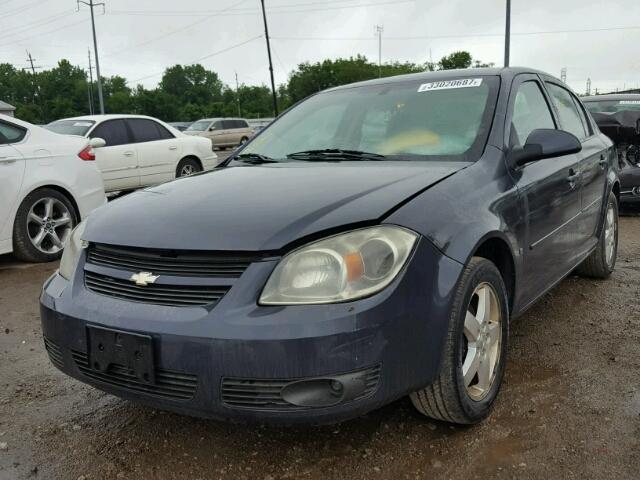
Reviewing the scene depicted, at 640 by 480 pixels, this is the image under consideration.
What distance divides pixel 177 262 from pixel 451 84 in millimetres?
1843

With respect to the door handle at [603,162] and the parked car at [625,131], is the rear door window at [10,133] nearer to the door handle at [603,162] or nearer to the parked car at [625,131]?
the door handle at [603,162]

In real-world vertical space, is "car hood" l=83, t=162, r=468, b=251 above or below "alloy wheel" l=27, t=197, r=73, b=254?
above

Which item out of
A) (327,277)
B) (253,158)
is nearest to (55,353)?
(327,277)

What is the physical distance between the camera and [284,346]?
1.85 metres

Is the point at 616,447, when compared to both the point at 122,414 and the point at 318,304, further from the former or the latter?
the point at 122,414

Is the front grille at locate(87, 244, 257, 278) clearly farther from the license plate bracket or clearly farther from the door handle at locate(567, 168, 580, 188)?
the door handle at locate(567, 168, 580, 188)

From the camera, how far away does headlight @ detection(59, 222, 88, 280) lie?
8.09 feet

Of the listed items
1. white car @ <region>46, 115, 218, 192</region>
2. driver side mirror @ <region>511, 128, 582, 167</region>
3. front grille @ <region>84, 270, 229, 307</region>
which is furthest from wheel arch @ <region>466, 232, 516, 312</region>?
white car @ <region>46, 115, 218, 192</region>

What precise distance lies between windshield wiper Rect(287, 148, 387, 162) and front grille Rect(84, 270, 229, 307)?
120cm

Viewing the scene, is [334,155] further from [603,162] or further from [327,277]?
[603,162]

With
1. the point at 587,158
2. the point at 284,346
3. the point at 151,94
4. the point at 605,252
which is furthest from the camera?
the point at 151,94

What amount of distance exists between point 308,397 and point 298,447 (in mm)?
543

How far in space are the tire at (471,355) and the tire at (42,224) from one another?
4.47m

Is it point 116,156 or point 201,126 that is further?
point 201,126
